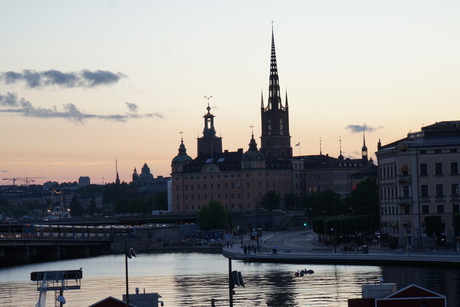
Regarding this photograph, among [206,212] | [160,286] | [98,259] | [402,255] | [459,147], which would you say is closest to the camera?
[160,286]

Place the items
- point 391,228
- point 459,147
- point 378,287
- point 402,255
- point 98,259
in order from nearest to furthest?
point 378,287 → point 402,255 → point 459,147 → point 391,228 → point 98,259

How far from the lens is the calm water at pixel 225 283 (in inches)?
3002

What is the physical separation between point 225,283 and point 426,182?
32.8 metres

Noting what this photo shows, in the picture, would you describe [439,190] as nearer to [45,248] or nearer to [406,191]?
[406,191]

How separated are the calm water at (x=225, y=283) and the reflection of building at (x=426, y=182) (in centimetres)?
1413

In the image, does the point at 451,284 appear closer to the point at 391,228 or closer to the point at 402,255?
the point at 402,255

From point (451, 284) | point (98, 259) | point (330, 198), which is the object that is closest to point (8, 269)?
point (98, 259)

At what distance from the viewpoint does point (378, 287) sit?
51406 millimetres

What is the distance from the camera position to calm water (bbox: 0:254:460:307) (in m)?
76.2

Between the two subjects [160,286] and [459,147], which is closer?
→ [160,286]

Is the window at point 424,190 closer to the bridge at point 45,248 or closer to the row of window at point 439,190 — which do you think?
the row of window at point 439,190

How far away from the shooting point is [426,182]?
11606 cm

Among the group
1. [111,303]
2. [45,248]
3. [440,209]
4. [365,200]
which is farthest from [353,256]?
[111,303]

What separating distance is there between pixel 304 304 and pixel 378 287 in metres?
20.9
